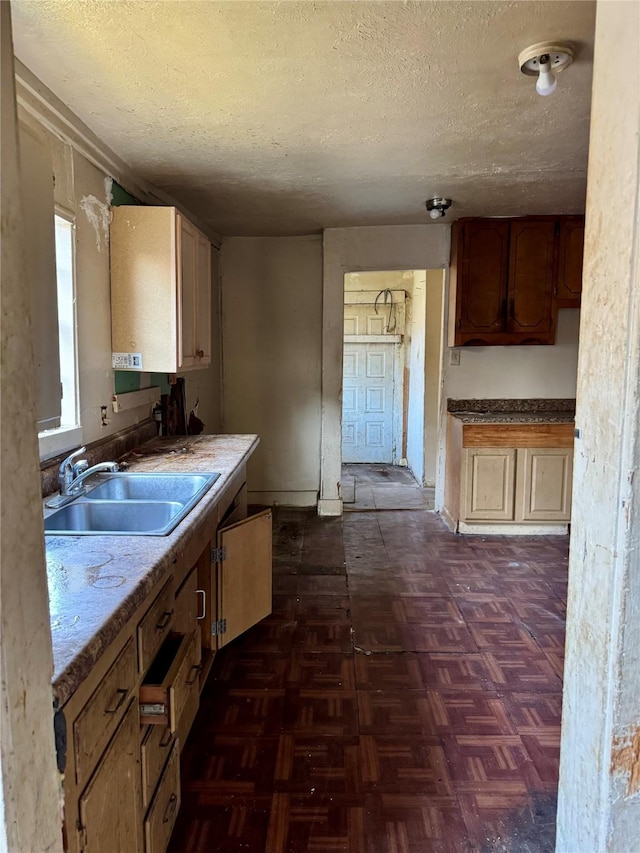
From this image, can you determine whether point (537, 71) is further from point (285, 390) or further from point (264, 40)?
point (285, 390)

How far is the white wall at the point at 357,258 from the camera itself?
4422 mm

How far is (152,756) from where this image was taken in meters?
1.37

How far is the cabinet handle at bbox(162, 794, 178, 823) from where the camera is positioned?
1486 millimetres

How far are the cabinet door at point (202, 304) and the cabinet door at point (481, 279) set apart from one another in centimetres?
191

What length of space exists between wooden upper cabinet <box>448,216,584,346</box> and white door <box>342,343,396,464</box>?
2.51m

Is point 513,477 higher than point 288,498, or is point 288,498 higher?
point 513,477

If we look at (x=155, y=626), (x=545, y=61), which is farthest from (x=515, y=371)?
(x=155, y=626)

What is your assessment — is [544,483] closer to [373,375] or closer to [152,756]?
[373,375]

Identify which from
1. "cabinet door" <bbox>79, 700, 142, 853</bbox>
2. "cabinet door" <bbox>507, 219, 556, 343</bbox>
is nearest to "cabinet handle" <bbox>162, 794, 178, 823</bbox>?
"cabinet door" <bbox>79, 700, 142, 853</bbox>

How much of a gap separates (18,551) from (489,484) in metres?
3.87

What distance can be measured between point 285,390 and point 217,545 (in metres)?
2.84

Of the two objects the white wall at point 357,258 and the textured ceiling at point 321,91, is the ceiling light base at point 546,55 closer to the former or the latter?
the textured ceiling at point 321,91

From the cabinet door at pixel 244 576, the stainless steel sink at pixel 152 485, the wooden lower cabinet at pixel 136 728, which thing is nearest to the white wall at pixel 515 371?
the cabinet door at pixel 244 576

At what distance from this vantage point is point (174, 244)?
8.74 ft
